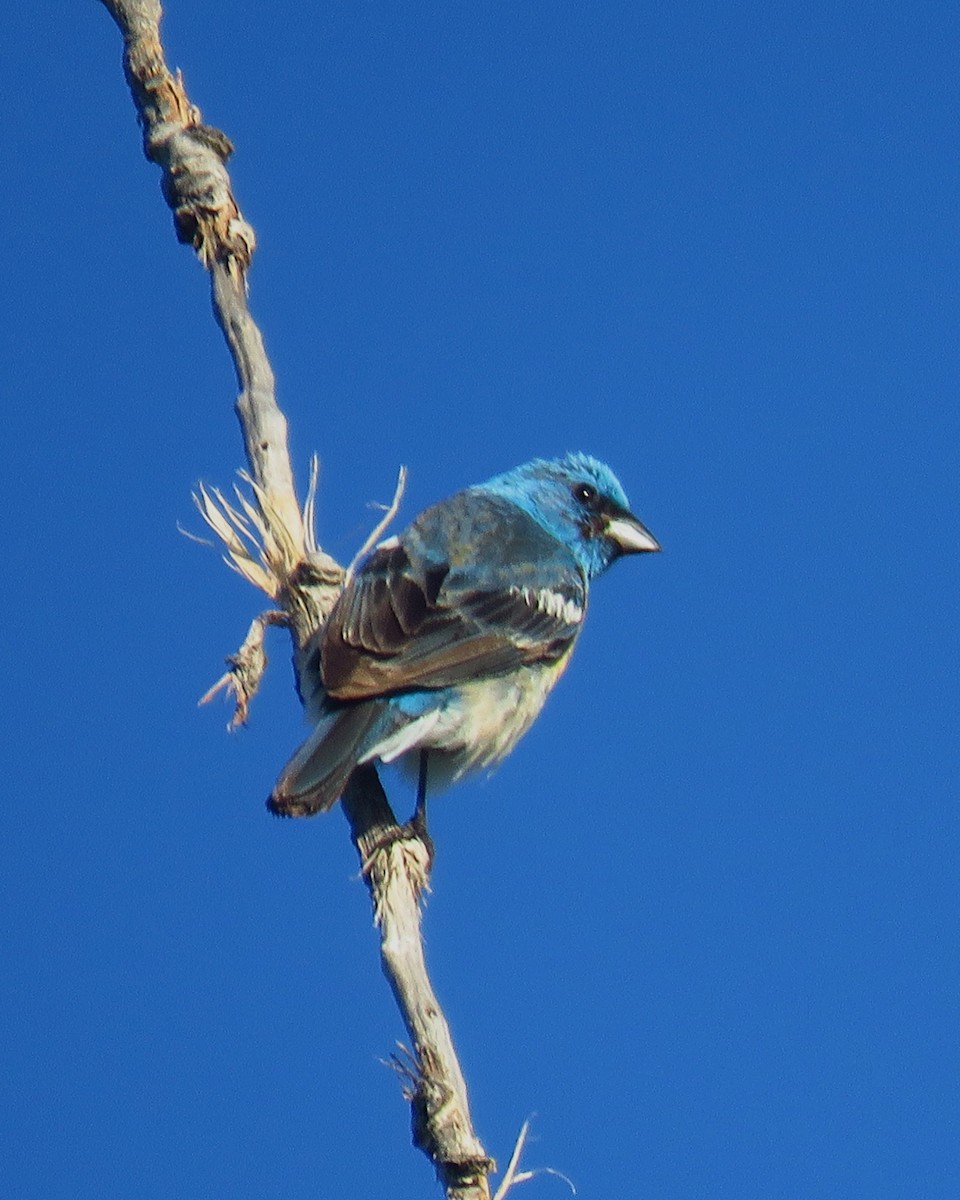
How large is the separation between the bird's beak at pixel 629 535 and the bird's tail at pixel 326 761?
2664mm

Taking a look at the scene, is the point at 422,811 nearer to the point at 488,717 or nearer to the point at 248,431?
the point at 488,717

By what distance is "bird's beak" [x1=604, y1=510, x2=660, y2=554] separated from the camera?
8.27 meters

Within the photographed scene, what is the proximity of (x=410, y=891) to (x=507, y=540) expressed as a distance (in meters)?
3.10

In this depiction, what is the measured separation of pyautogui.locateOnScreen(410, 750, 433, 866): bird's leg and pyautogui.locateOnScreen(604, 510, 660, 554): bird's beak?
2.24m

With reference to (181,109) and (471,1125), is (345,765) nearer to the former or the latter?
(471,1125)

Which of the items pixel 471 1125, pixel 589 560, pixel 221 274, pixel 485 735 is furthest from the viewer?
pixel 589 560

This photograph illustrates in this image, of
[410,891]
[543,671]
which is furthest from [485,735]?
[410,891]

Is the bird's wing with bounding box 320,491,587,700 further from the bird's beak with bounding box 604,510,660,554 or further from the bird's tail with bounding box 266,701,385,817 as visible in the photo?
the bird's beak with bounding box 604,510,660,554

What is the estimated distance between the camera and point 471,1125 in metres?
3.59

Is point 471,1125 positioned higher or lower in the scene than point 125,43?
lower

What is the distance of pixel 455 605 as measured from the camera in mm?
6660

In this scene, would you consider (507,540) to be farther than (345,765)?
Yes

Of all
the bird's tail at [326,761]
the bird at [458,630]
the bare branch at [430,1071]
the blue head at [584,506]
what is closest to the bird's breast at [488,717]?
the bird at [458,630]

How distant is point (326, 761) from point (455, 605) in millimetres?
1533
